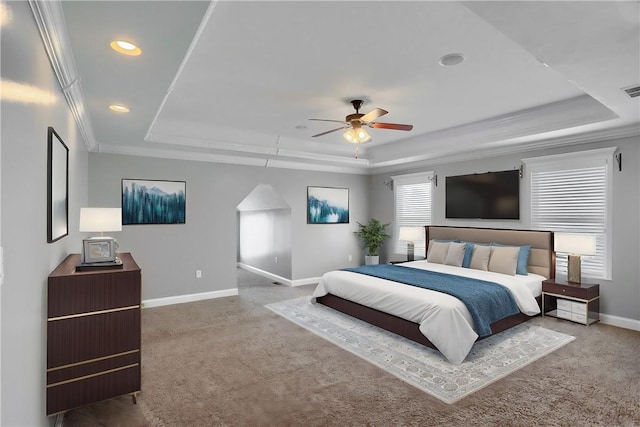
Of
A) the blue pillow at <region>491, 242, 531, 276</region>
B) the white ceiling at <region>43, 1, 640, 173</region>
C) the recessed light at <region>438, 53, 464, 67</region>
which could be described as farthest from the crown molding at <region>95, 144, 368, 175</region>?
the recessed light at <region>438, 53, 464, 67</region>

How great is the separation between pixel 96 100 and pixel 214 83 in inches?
40.2

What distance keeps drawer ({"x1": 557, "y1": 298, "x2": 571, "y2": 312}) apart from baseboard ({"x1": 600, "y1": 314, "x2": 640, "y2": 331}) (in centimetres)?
47

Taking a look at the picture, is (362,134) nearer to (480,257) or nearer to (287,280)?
(480,257)

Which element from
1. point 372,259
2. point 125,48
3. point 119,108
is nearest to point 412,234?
point 372,259

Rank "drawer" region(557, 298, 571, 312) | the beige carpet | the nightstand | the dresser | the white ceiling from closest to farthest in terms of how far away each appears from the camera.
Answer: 1. the white ceiling
2. the dresser
3. the beige carpet
4. the nightstand
5. "drawer" region(557, 298, 571, 312)

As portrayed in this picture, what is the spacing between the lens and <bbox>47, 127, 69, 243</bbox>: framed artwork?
2.12 m

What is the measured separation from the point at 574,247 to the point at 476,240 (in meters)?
1.51

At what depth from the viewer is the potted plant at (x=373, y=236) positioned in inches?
293

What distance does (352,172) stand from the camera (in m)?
7.62

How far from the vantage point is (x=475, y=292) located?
3805 millimetres

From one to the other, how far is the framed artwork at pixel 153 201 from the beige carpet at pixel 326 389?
190cm

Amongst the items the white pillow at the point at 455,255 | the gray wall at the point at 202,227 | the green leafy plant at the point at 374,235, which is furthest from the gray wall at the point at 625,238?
Result: the gray wall at the point at 202,227

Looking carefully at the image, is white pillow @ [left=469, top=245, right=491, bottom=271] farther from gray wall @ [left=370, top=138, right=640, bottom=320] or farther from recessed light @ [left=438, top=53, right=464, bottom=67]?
recessed light @ [left=438, top=53, right=464, bottom=67]

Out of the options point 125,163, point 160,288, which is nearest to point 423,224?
point 160,288
